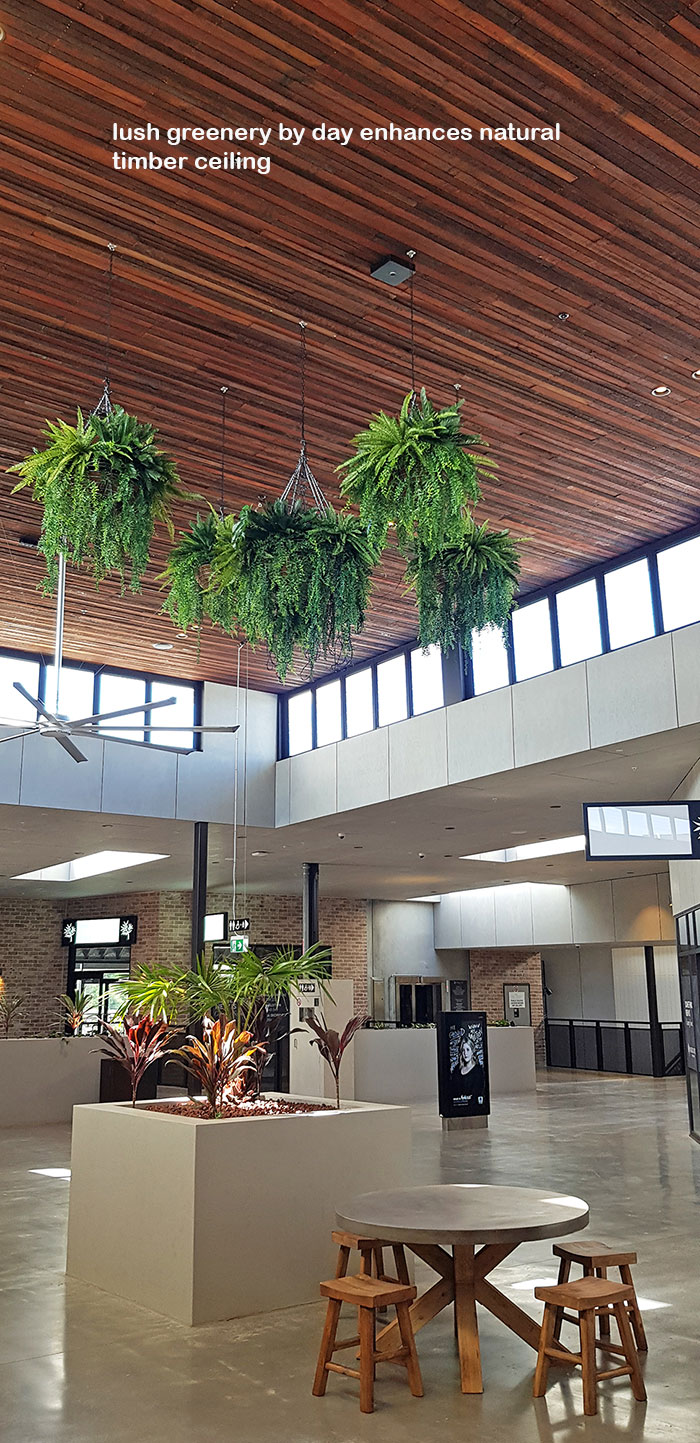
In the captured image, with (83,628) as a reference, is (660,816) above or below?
below

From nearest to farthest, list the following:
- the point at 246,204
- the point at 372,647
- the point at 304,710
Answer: the point at 246,204, the point at 372,647, the point at 304,710

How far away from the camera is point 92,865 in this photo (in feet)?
65.7

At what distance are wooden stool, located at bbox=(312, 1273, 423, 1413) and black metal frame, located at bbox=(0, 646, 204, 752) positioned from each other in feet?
27.0

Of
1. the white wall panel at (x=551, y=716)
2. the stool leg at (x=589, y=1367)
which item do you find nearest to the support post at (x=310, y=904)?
the white wall panel at (x=551, y=716)

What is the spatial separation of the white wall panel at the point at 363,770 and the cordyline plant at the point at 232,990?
6.14 meters

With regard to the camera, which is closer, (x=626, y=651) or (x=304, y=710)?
(x=626, y=651)

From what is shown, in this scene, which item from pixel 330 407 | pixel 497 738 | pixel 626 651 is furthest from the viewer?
pixel 497 738

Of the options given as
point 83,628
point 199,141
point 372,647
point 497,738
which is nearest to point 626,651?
point 497,738

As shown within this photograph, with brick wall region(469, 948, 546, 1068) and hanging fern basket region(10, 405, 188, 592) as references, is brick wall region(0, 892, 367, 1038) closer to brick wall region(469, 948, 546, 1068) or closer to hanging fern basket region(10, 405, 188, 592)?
brick wall region(469, 948, 546, 1068)

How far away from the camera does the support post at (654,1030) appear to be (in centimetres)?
2164

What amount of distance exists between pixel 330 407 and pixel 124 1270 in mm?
5128

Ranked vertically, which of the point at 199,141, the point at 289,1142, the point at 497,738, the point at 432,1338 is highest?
the point at 199,141

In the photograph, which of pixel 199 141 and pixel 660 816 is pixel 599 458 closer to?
pixel 660 816

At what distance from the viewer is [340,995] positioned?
14781mm
